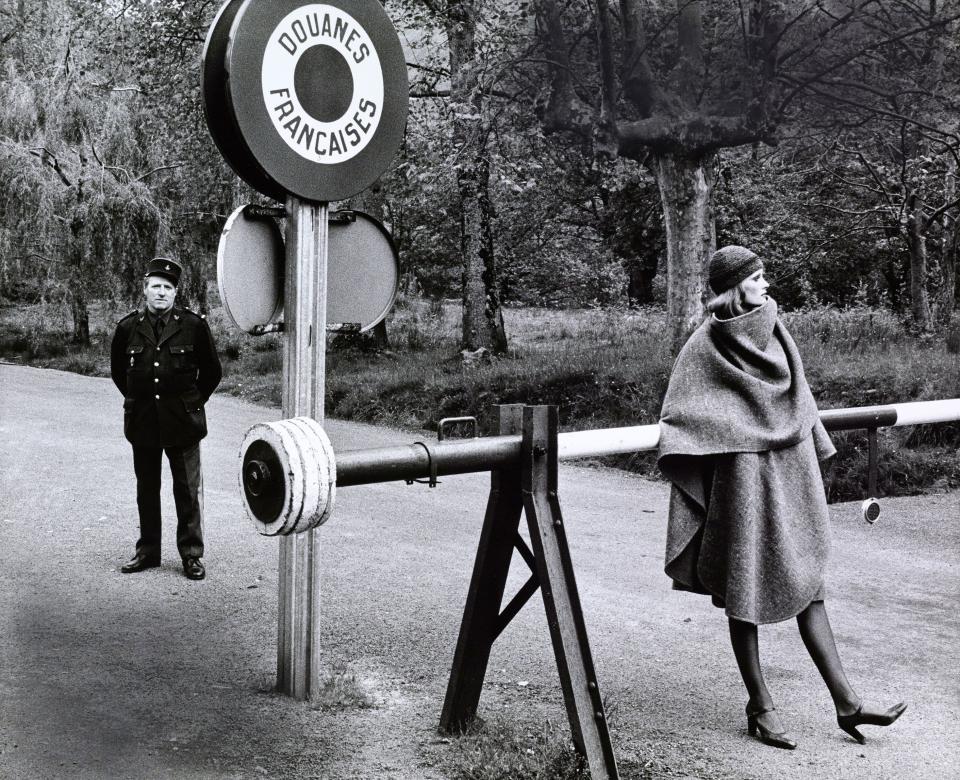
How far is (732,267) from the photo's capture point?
13.9 ft

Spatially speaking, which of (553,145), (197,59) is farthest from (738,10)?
(197,59)

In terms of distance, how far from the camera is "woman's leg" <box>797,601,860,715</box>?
418 cm

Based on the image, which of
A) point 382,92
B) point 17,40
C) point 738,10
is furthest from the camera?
point 17,40

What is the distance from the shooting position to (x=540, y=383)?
1373cm

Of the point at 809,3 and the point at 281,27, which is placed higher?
the point at 809,3

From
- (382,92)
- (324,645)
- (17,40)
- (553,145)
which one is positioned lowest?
(324,645)

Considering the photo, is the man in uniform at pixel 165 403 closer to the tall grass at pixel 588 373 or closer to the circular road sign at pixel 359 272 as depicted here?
the circular road sign at pixel 359 272

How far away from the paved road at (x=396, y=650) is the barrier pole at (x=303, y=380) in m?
0.24

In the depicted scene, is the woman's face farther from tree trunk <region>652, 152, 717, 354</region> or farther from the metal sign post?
tree trunk <region>652, 152, 717, 354</region>

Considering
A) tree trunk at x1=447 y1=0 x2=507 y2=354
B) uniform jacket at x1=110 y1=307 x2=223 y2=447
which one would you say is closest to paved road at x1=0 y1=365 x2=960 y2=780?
uniform jacket at x1=110 y1=307 x2=223 y2=447

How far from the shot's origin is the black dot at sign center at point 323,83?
4219 mm

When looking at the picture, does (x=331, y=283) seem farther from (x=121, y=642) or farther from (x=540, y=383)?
(x=540, y=383)

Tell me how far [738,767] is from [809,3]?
11334 mm

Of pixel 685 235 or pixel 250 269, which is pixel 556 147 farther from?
pixel 250 269
